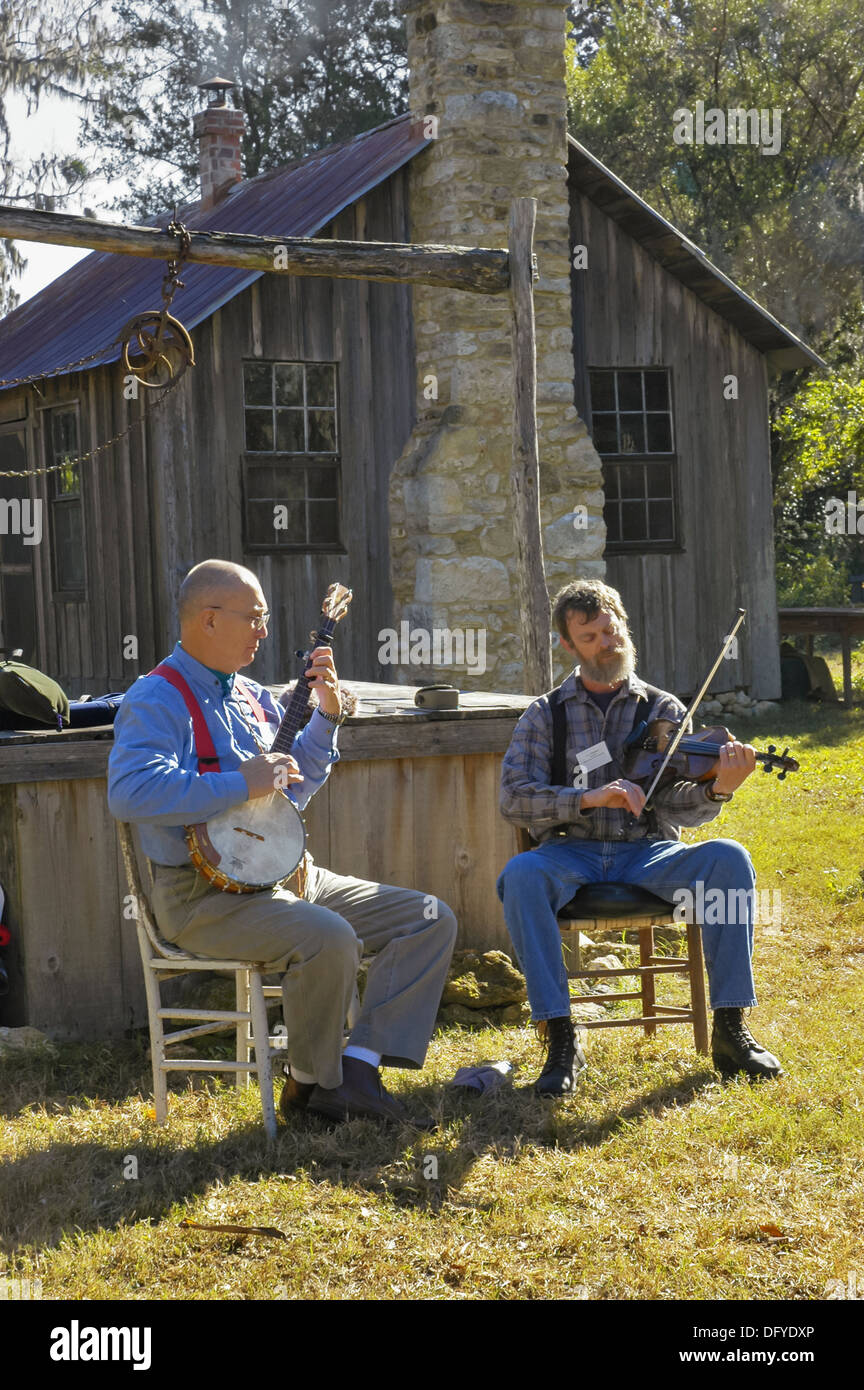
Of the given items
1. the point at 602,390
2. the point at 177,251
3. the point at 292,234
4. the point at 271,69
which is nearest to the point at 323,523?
the point at 292,234

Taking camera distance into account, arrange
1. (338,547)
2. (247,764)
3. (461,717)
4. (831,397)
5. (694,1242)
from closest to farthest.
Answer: (694,1242) → (247,764) → (461,717) → (338,547) → (831,397)

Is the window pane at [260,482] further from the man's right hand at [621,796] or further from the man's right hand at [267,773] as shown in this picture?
the man's right hand at [267,773]

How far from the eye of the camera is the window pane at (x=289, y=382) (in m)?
11.6

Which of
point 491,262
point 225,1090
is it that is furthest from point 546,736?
point 491,262

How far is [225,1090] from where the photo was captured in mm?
5227

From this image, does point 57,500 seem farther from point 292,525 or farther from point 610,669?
point 610,669

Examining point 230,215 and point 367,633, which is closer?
point 367,633

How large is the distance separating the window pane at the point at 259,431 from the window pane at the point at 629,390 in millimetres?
3477

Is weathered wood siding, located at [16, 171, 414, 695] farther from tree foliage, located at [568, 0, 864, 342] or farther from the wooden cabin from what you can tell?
tree foliage, located at [568, 0, 864, 342]

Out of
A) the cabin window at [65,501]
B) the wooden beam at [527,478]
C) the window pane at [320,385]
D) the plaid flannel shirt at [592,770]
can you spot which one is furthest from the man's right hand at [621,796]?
the cabin window at [65,501]

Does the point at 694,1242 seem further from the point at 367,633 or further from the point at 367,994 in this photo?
the point at 367,633

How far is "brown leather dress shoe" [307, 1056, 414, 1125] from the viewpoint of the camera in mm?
4742

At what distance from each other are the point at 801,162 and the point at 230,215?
412 inches

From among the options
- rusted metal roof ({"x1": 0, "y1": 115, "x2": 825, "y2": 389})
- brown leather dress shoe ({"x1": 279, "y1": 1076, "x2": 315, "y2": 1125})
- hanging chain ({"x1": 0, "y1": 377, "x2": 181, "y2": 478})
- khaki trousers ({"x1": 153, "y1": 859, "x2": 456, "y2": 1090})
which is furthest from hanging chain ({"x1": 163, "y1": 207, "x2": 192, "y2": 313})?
brown leather dress shoe ({"x1": 279, "y1": 1076, "x2": 315, "y2": 1125})
